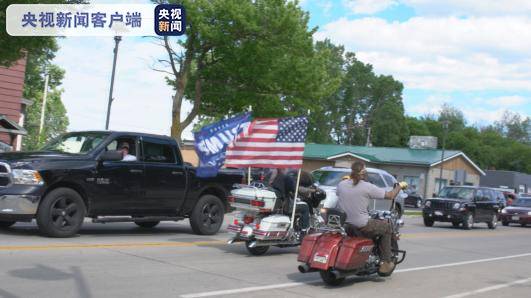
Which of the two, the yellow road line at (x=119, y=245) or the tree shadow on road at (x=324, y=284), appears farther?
the yellow road line at (x=119, y=245)

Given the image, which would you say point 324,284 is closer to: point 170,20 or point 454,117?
point 170,20

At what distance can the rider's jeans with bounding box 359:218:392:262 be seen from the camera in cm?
930

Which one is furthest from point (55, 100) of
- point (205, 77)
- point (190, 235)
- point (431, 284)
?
point (431, 284)

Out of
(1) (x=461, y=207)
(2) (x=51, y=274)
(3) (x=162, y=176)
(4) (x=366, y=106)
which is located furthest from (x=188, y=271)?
(4) (x=366, y=106)

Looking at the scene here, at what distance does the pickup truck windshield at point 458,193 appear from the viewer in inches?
1022

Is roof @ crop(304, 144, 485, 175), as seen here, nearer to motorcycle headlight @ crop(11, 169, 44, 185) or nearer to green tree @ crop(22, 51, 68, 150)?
green tree @ crop(22, 51, 68, 150)

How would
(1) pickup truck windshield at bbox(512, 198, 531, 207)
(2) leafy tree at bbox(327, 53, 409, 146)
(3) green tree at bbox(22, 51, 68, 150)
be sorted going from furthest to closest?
1. (2) leafy tree at bbox(327, 53, 409, 146)
2. (3) green tree at bbox(22, 51, 68, 150)
3. (1) pickup truck windshield at bbox(512, 198, 531, 207)

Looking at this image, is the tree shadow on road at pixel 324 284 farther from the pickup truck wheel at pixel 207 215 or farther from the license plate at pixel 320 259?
the pickup truck wheel at pixel 207 215

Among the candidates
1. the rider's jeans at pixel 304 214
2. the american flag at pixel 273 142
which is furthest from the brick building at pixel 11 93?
the rider's jeans at pixel 304 214

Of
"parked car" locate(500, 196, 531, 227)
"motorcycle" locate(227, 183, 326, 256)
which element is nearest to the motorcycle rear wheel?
"motorcycle" locate(227, 183, 326, 256)

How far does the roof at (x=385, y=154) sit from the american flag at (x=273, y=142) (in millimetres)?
45866

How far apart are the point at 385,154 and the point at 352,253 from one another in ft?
176

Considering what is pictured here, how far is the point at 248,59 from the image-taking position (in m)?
29.5

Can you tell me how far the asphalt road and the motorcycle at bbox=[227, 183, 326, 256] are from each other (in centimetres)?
33
